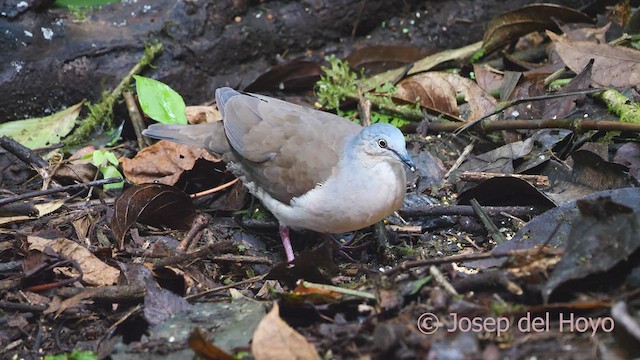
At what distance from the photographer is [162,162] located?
5.31 meters

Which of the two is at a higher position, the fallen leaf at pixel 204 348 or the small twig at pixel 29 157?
the fallen leaf at pixel 204 348

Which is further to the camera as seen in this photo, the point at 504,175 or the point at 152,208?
the point at 152,208

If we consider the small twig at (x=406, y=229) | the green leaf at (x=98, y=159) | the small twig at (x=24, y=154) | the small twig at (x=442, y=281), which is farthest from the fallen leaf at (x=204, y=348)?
the small twig at (x=24, y=154)

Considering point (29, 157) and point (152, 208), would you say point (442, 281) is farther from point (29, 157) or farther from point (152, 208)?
point (29, 157)

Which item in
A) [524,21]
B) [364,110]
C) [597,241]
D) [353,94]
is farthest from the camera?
[524,21]

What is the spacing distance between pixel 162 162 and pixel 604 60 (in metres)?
3.33

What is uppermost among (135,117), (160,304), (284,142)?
(284,142)

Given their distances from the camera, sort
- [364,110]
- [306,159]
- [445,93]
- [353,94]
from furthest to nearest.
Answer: [353,94]
[445,93]
[364,110]
[306,159]

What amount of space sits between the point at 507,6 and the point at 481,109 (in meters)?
1.55

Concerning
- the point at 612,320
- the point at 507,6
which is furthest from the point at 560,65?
the point at 612,320

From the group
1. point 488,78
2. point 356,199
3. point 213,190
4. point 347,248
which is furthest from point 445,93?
point 213,190

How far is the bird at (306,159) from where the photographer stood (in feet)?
14.1

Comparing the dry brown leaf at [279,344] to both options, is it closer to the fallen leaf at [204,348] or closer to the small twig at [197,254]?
the fallen leaf at [204,348]

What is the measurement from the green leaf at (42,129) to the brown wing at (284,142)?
61.4 inches
